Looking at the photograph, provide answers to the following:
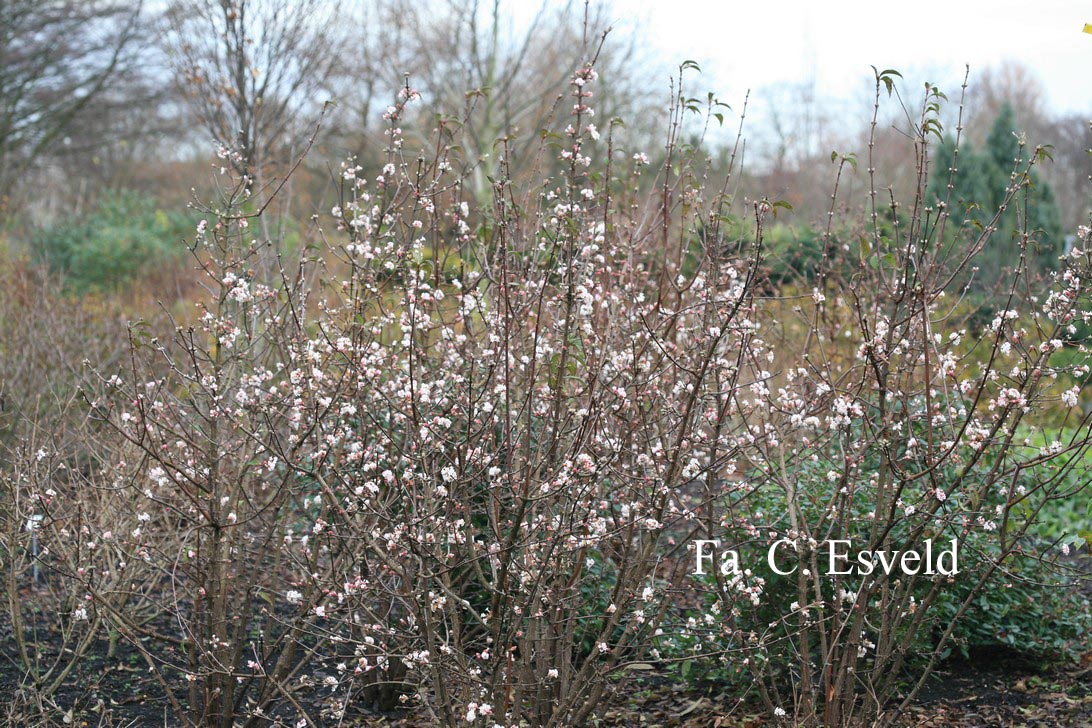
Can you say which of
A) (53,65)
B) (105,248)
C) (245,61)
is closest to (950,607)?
(245,61)

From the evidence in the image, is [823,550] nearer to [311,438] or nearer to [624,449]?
[624,449]

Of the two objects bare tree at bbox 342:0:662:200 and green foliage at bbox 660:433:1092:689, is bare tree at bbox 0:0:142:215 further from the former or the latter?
green foliage at bbox 660:433:1092:689

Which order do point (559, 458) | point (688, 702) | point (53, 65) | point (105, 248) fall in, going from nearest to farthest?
point (559, 458), point (688, 702), point (105, 248), point (53, 65)

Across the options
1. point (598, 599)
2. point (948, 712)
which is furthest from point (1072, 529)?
point (598, 599)

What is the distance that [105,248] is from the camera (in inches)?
507

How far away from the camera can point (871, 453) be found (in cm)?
393

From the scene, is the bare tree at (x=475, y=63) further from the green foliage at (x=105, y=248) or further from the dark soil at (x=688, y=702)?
the dark soil at (x=688, y=702)

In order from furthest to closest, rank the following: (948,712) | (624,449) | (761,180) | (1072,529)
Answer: (761,180)
(1072,529)
(948,712)
(624,449)

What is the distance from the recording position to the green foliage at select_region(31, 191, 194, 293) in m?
12.3

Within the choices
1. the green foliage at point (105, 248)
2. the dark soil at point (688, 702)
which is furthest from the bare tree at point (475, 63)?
the dark soil at point (688, 702)

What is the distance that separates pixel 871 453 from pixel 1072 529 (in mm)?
2809

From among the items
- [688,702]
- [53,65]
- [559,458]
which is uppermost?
[53,65]

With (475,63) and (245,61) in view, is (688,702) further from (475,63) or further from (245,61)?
(475,63)

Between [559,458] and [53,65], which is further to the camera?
[53,65]
